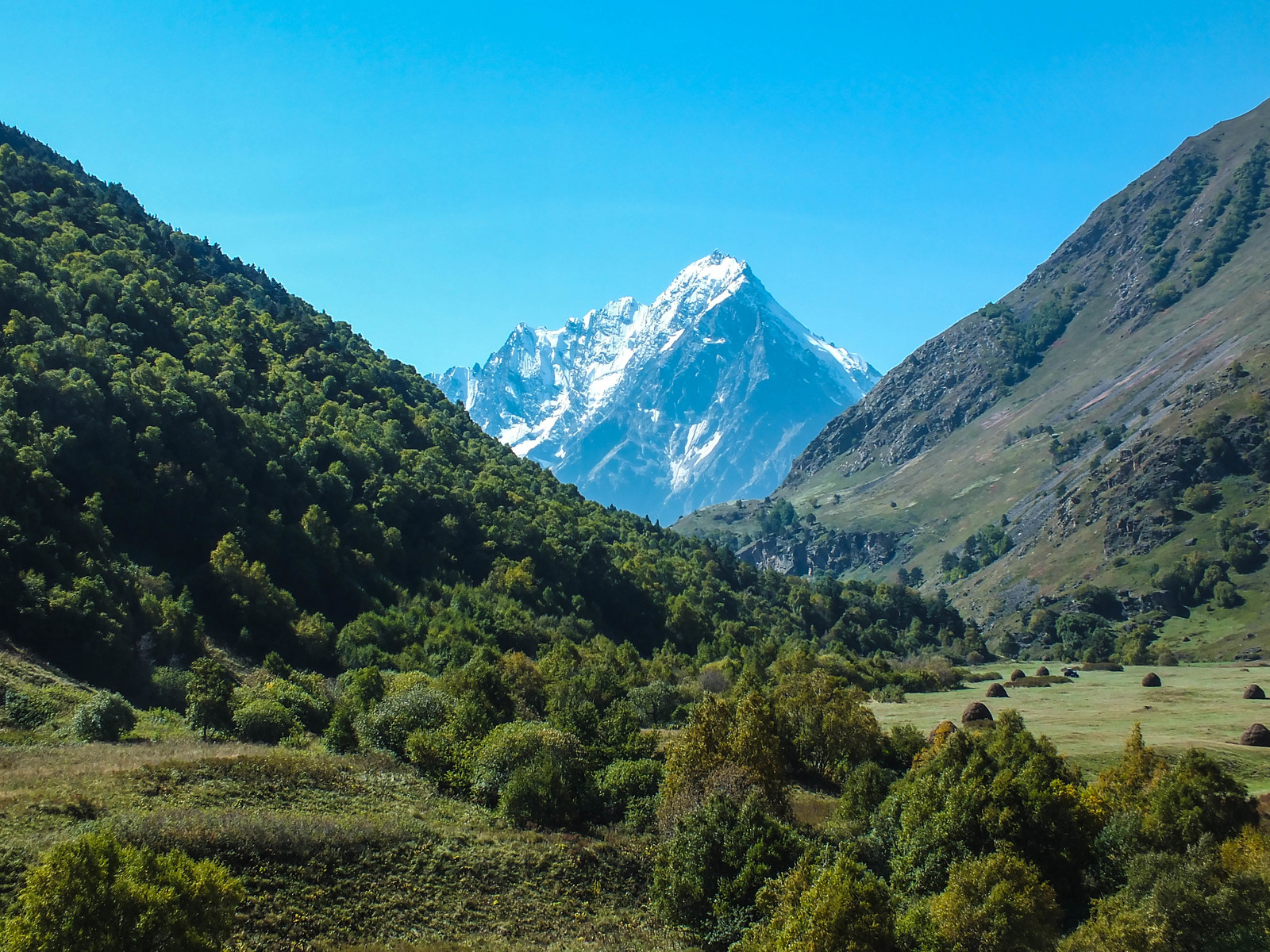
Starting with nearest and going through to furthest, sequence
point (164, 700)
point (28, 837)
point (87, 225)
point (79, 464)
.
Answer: point (28, 837), point (164, 700), point (79, 464), point (87, 225)

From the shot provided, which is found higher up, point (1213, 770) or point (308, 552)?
point (308, 552)

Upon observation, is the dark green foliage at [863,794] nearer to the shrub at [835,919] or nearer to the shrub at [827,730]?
the shrub at [827,730]

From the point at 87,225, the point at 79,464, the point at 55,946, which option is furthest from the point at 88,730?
the point at 87,225

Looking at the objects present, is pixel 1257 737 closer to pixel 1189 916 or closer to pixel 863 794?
pixel 863 794

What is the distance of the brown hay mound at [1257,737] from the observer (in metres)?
84.6

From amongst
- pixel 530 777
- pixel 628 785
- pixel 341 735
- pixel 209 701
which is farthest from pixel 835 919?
pixel 209 701

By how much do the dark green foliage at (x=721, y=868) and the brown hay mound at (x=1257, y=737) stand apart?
56.0 metres

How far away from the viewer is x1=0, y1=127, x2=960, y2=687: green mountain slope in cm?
9212

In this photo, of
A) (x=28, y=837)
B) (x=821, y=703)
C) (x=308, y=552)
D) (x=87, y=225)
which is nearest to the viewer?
(x=28, y=837)

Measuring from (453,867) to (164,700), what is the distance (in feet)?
133

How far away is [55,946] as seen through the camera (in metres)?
29.1

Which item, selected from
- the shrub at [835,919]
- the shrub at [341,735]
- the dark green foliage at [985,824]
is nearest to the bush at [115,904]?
the shrub at [835,919]

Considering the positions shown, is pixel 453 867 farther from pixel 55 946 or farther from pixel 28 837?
pixel 55 946

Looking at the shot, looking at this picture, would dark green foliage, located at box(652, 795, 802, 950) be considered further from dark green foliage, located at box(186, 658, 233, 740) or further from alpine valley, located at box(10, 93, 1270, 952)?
dark green foliage, located at box(186, 658, 233, 740)
